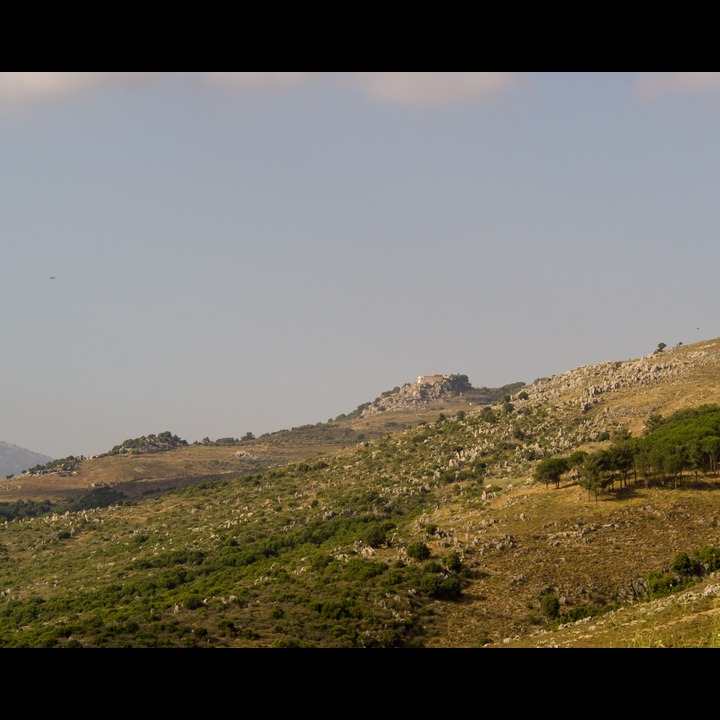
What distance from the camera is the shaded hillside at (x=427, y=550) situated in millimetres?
39344

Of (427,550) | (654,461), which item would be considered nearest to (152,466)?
(427,550)

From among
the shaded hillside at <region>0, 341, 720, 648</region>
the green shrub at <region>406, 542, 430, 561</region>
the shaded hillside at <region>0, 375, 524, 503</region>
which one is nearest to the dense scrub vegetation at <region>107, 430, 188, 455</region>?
the shaded hillside at <region>0, 375, 524, 503</region>

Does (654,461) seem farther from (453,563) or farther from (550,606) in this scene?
(550,606)

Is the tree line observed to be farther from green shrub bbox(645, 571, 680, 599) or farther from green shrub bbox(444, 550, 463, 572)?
green shrub bbox(645, 571, 680, 599)

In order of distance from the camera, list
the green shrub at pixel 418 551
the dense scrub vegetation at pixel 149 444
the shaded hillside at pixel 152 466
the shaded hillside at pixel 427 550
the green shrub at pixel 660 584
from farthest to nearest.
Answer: the dense scrub vegetation at pixel 149 444
the shaded hillside at pixel 152 466
the green shrub at pixel 418 551
the shaded hillside at pixel 427 550
the green shrub at pixel 660 584

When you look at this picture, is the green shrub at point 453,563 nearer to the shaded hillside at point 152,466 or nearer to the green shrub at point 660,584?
the green shrub at point 660,584

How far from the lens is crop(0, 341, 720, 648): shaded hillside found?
3934cm

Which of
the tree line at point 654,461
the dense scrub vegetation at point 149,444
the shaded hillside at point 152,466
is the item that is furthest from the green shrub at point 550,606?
the dense scrub vegetation at point 149,444

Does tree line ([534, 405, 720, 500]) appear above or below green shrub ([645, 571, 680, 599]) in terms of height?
above

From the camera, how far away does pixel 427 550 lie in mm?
49562

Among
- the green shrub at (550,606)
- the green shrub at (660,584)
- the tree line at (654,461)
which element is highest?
the tree line at (654,461)

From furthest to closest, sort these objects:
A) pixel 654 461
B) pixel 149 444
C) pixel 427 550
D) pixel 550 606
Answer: pixel 149 444, pixel 654 461, pixel 427 550, pixel 550 606
